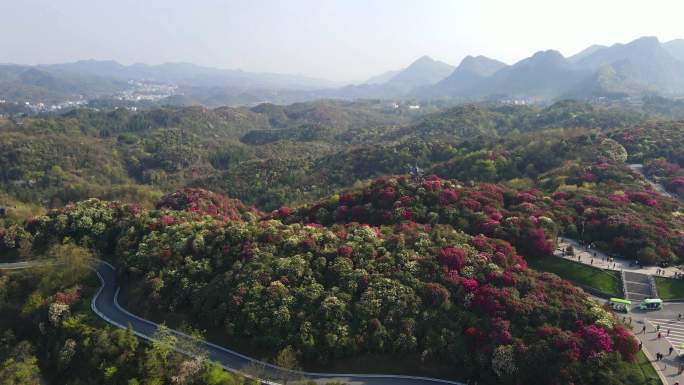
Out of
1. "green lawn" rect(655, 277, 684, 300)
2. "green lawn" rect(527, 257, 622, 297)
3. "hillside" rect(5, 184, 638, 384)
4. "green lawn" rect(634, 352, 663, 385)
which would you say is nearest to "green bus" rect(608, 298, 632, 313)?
"green lawn" rect(527, 257, 622, 297)

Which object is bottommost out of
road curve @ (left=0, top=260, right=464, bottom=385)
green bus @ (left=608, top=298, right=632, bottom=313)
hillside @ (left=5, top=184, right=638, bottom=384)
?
road curve @ (left=0, top=260, right=464, bottom=385)

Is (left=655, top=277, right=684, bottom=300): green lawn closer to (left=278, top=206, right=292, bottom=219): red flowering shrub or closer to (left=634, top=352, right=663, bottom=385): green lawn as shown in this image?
(left=634, top=352, right=663, bottom=385): green lawn

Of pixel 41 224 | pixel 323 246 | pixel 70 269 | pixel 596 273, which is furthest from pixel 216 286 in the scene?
pixel 596 273

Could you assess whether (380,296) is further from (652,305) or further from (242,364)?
(652,305)

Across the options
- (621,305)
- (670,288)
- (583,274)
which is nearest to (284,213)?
(583,274)

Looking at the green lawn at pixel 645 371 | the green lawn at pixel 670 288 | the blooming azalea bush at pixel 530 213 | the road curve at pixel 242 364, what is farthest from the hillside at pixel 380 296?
the green lawn at pixel 670 288

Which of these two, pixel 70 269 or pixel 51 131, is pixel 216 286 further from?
pixel 51 131

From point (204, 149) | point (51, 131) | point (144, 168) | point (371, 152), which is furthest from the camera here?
point (204, 149)
